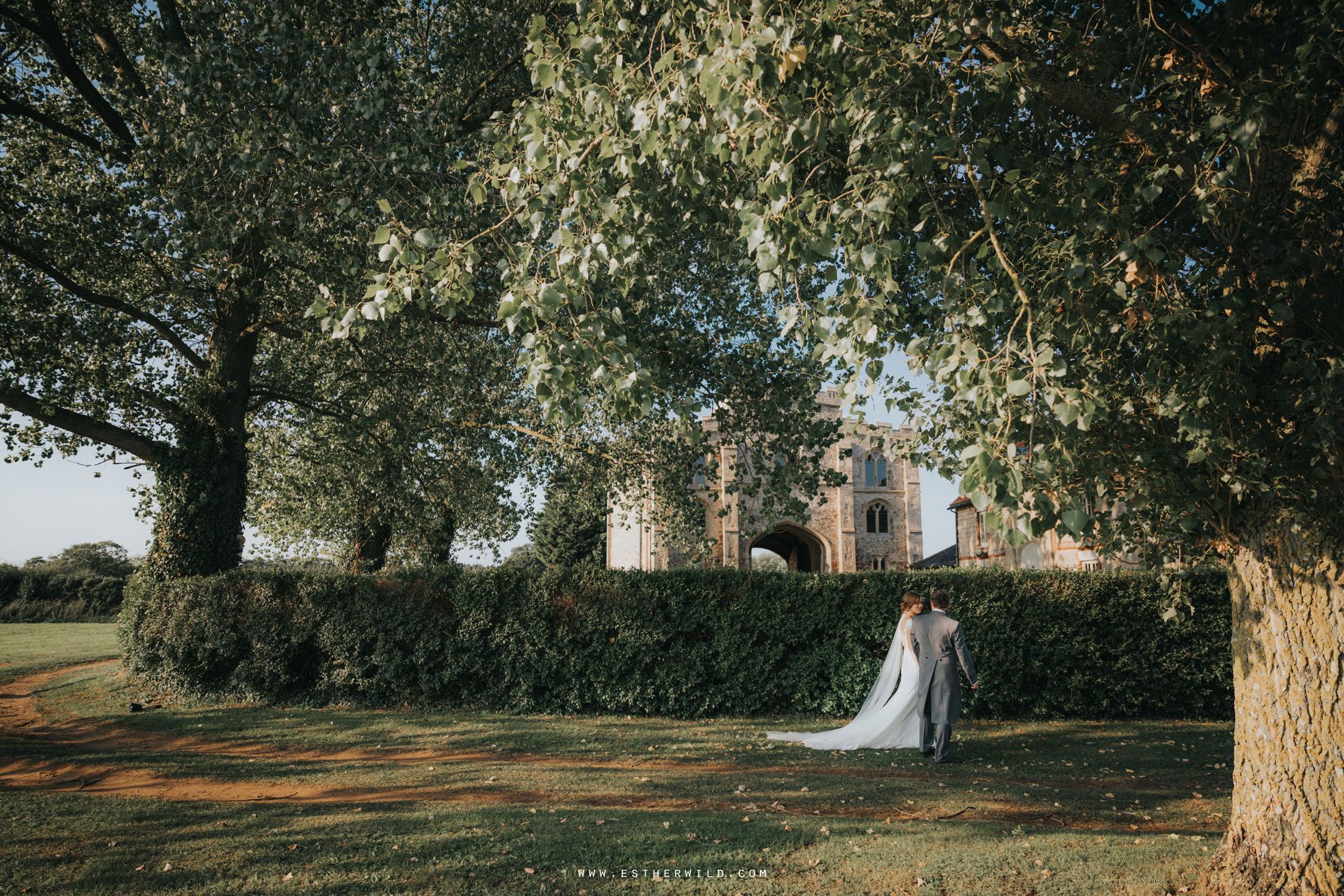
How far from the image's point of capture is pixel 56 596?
3266 centimetres

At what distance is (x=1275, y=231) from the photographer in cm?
390

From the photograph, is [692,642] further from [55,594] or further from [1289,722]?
[55,594]

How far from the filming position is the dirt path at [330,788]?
20.6 ft

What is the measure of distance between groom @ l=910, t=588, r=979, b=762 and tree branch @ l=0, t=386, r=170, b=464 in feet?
41.1

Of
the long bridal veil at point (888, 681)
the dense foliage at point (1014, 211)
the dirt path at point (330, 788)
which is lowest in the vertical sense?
the dirt path at point (330, 788)

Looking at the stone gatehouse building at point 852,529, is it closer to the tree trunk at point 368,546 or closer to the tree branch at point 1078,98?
the tree trunk at point 368,546

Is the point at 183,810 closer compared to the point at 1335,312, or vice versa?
the point at 1335,312

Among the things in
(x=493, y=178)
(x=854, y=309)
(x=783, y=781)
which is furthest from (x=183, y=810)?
(x=854, y=309)

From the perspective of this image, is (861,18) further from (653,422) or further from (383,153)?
(653,422)

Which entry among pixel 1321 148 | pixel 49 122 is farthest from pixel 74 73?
pixel 1321 148

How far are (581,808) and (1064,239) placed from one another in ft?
18.8

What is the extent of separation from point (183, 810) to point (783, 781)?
5281mm

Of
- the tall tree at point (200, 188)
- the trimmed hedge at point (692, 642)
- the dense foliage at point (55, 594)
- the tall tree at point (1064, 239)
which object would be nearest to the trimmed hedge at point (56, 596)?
the dense foliage at point (55, 594)

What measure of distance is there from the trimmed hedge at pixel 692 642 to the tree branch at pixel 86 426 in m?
2.80
